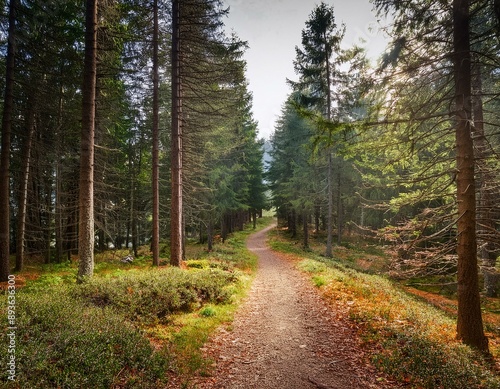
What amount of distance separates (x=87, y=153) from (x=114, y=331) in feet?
20.1

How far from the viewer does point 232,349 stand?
19.7 feet

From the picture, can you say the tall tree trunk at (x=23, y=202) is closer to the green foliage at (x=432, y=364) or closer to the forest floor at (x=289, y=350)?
the forest floor at (x=289, y=350)

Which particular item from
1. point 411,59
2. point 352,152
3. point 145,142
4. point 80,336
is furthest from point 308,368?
point 145,142

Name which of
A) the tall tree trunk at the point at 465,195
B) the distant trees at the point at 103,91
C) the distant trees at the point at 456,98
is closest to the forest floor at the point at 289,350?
the tall tree trunk at the point at 465,195

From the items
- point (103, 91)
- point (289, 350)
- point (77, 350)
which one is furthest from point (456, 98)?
point (103, 91)

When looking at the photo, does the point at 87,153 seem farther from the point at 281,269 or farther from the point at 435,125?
the point at 281,269

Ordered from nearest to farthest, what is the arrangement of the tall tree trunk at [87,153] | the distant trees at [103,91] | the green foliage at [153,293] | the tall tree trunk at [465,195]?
the tall tree trunk at [465,195] → the green foliage at [153,293] → the tall tree trunk at [87,153] → the distant trees at [103,91]

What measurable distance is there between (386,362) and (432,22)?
8.78m

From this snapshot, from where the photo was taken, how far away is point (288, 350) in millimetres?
5945

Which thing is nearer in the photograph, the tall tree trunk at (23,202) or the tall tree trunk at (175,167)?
the tall tree trunk at (175,167)

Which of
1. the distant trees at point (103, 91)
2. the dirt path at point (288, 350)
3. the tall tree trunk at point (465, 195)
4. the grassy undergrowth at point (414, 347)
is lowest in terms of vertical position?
the dirt path at point (288, 350)

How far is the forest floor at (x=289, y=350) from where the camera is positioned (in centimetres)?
474

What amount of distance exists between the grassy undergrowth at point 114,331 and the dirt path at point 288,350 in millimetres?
619

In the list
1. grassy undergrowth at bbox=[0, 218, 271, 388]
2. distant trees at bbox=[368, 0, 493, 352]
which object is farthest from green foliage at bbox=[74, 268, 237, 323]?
distant trees at bbox=[368, 0, 493, 352]
